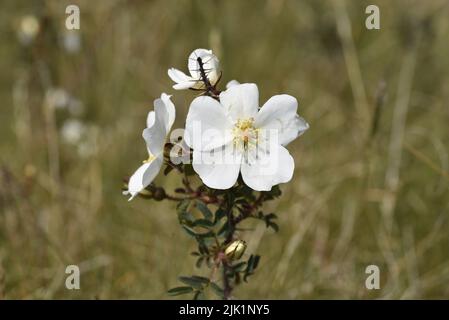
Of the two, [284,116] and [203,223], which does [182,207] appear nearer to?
[203,223]

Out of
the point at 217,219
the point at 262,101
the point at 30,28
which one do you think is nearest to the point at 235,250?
the point at 217,219

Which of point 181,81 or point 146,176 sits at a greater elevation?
point 181,81

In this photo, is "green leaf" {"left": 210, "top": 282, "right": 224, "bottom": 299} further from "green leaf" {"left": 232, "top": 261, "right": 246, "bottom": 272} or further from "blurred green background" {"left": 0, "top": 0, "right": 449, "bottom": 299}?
"blurred green background" {"left": 0, "top": 0, "right": 449, "bottom": 299}

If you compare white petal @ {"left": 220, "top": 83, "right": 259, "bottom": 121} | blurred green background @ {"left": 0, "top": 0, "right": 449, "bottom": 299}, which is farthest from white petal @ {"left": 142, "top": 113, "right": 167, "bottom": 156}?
blurred green background @ {"left": 0, "top": 0, "right": 449, "bottom": 299}

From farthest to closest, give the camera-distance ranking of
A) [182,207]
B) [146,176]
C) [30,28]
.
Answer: [30,28] → [182,207] → [146,176]

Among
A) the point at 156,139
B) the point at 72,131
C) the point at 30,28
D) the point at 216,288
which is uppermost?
the point at 30,28

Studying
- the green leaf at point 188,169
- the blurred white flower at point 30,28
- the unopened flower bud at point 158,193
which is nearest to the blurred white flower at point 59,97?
the blurred white flower at point 30,28

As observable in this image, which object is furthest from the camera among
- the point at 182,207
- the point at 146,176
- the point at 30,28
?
the point at 30,28
